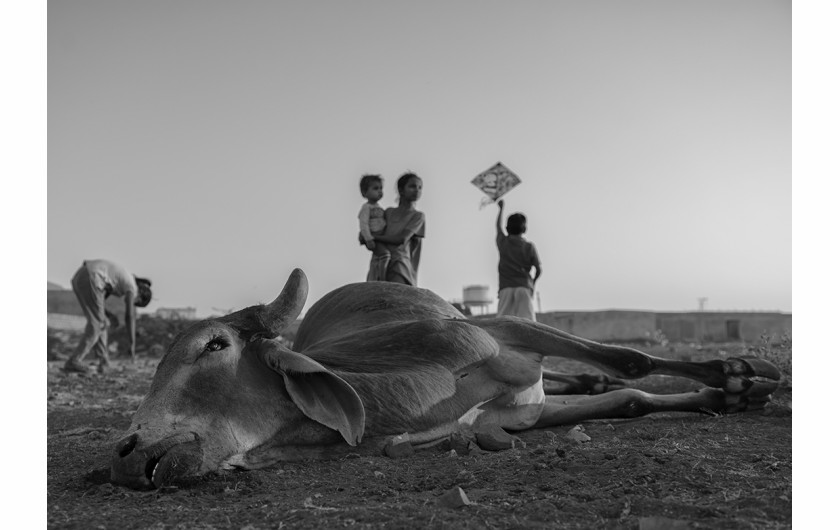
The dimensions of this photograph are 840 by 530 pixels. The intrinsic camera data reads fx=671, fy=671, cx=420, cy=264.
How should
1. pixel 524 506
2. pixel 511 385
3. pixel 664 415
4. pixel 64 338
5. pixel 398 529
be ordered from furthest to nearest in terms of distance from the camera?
1. pixel 64 338
2. pixel 664 415
3. pixel 511 385
4. pixel 524 506
5. pixel 398 529

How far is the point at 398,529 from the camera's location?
218 centimetres

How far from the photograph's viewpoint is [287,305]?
341cm

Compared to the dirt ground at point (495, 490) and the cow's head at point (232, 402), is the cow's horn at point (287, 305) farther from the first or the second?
the dirt ground at point (495, 490)

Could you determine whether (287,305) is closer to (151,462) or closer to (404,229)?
(151,462)

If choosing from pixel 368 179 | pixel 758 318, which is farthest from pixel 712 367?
pixel 758 318

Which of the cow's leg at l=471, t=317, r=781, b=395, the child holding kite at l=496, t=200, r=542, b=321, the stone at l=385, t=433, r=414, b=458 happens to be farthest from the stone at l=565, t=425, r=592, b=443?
the child holding kite at l=496, t=200, r=542, b=321

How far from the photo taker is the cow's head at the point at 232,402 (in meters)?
2.71

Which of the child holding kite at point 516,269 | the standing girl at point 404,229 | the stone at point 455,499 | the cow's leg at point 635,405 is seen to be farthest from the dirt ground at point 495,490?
the child holding kite at point 516,269

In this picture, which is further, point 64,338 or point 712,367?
point 64,338

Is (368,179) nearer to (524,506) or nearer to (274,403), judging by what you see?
(274,403)

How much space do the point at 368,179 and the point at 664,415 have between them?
3.83 meters

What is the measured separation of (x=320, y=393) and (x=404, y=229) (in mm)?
3781

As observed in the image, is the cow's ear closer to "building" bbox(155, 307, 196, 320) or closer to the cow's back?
the cow's back

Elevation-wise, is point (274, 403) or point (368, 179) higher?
point (368, 179)
